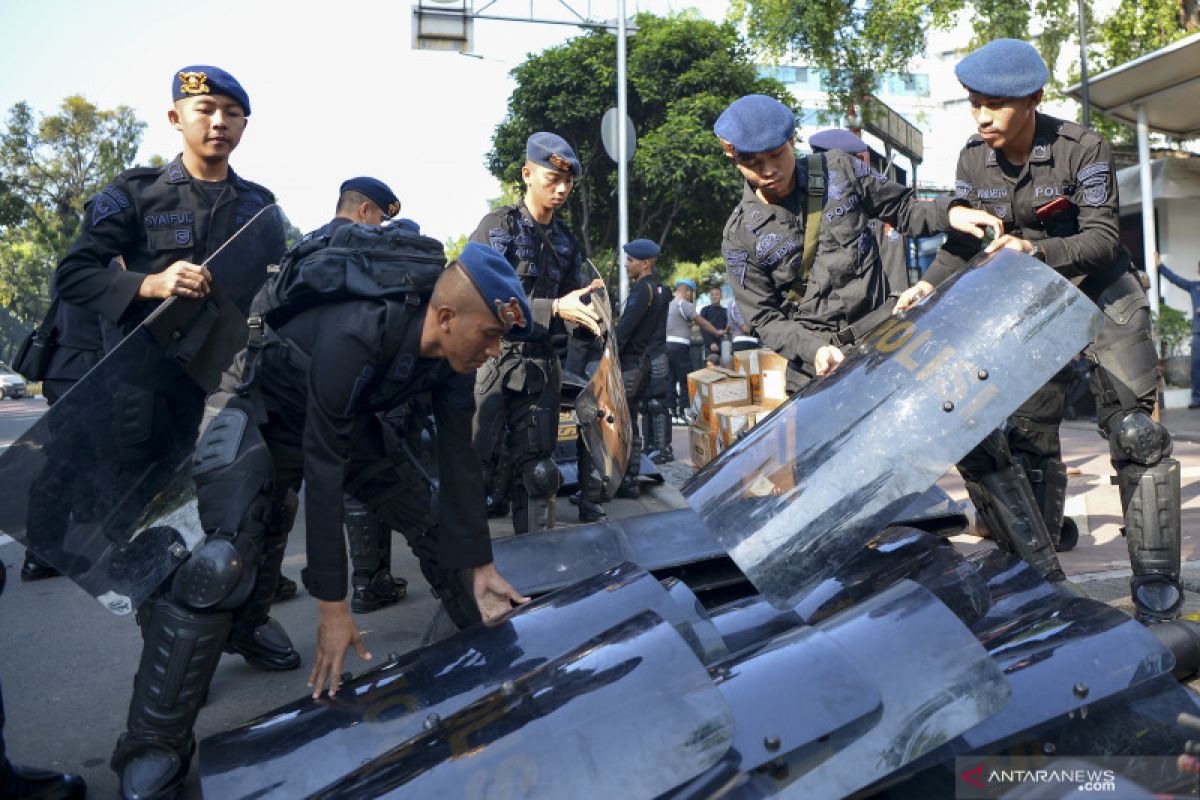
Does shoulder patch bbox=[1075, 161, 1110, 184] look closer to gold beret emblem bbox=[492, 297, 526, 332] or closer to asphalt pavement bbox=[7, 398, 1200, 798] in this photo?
asphalt pavement bbox=[7, 398, 1200, 798]

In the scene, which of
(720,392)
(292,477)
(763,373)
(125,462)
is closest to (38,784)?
(125,462)

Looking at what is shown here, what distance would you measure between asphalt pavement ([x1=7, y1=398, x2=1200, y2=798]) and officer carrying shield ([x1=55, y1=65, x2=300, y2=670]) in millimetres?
286

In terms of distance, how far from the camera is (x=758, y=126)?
3.66 m

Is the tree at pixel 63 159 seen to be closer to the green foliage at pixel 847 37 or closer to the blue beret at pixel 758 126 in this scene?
the green foliage at pixel 847 37

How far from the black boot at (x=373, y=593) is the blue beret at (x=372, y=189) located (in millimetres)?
2016

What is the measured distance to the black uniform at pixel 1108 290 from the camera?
334 cm

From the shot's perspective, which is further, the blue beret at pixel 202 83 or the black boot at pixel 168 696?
the blue beret at pixel 202 83

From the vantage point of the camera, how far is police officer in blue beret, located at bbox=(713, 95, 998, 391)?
12.6 ft

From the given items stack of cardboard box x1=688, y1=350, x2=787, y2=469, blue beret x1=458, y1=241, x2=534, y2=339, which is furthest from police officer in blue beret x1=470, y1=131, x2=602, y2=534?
blue beret x1=458, y1=241, x2=534, y2=339

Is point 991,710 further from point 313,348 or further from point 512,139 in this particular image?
point 512,139

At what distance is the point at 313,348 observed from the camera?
2660 mm

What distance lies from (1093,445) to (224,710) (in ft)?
25.7

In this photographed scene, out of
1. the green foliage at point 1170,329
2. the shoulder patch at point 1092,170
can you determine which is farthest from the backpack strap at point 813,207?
the green foliage at point 1170,329

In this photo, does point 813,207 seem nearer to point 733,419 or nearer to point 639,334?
point 733,419
